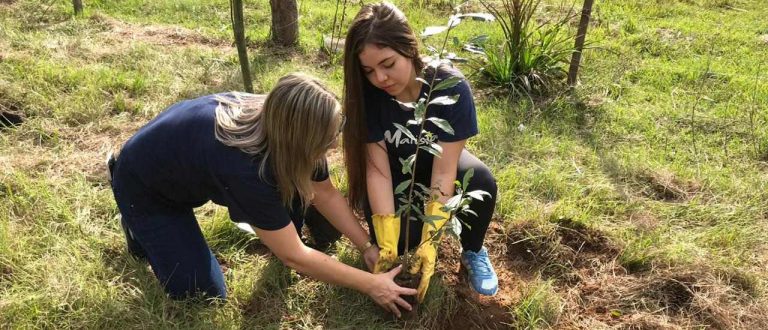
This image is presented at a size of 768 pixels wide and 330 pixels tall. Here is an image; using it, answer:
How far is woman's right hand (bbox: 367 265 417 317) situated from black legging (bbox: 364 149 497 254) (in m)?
0.35

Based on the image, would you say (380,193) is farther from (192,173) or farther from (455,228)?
(192,173)

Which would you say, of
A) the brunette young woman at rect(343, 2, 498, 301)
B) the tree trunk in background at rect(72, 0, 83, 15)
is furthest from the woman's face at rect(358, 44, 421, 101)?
the tree trunk in background at rect(72, 0, 83, 15)

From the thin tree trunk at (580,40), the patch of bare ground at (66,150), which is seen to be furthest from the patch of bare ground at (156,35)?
the thin tree trunk at (580,40)

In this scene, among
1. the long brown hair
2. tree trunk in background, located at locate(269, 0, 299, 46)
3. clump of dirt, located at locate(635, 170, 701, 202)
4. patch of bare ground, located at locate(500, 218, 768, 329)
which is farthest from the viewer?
tree trunk in background, located at locate(269, 0, 299, 46)

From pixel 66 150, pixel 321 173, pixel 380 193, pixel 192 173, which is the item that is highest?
pixel 192 173

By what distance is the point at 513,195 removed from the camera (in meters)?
2.49

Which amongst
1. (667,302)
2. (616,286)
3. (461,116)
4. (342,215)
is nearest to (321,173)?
(342,215)

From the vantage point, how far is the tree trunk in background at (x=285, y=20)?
4.45 meters

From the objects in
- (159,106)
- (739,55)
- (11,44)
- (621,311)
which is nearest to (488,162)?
(621,311)

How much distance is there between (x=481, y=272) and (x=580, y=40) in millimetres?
2181

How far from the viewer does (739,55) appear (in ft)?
13.9

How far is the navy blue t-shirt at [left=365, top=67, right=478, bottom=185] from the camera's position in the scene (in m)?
1.89

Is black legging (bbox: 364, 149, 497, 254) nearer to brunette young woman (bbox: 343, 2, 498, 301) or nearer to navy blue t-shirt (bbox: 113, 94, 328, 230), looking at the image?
brunette young woman (bbox: 343, 2, 498, 301)

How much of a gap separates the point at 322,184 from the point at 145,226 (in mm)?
617
